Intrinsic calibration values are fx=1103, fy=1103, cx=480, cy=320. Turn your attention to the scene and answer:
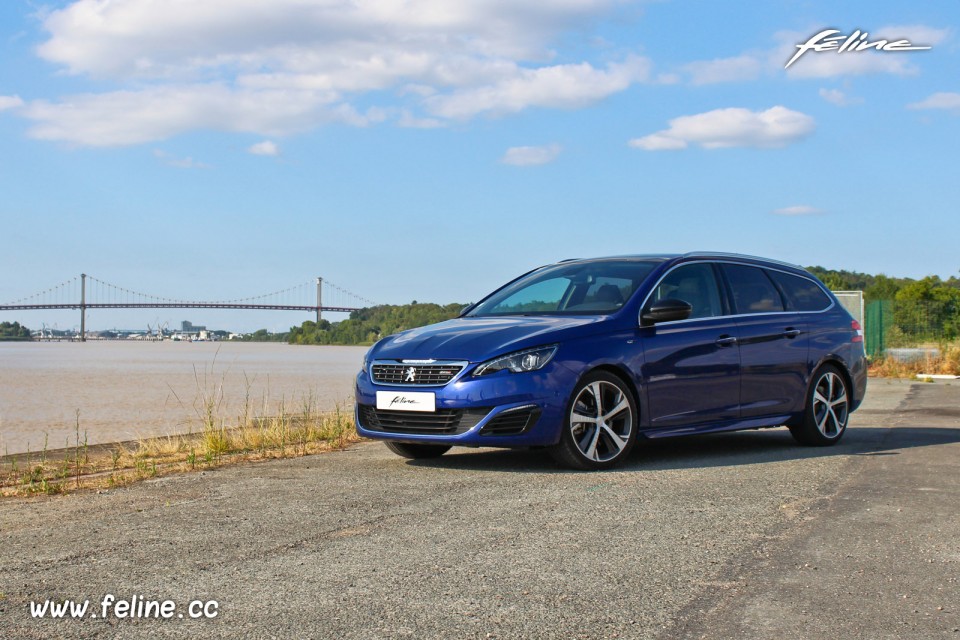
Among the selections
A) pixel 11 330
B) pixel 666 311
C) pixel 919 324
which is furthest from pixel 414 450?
pixel 11 330

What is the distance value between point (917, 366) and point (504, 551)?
24.2 metres

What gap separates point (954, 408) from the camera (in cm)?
1477

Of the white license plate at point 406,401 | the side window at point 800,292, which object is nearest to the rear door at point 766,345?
the side window at point 800,292

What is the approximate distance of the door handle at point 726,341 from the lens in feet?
28.5

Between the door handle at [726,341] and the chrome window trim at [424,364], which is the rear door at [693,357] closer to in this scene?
the door handle at [726,341]

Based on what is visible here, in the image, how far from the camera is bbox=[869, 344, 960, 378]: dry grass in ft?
84.5

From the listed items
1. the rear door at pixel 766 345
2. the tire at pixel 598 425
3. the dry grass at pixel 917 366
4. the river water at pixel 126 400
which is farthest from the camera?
the dry grass at pixel 917 366

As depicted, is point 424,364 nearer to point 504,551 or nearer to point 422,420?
point 422,420

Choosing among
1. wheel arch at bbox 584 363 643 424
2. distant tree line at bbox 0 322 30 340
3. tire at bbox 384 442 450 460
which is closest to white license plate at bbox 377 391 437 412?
tire at bbox 384 442 450 460

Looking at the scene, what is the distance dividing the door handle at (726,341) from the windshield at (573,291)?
0.78 m

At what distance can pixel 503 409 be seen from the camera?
7.29 metres

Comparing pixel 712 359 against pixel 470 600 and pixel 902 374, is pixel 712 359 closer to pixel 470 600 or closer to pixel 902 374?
pixel 470 600

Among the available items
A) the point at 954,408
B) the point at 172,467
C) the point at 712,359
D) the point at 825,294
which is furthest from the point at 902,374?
the point at 172,467

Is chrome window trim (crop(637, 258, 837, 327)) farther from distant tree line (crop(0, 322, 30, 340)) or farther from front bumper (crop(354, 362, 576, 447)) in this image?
distant tree line (crop(0, 322, 30, 340))
